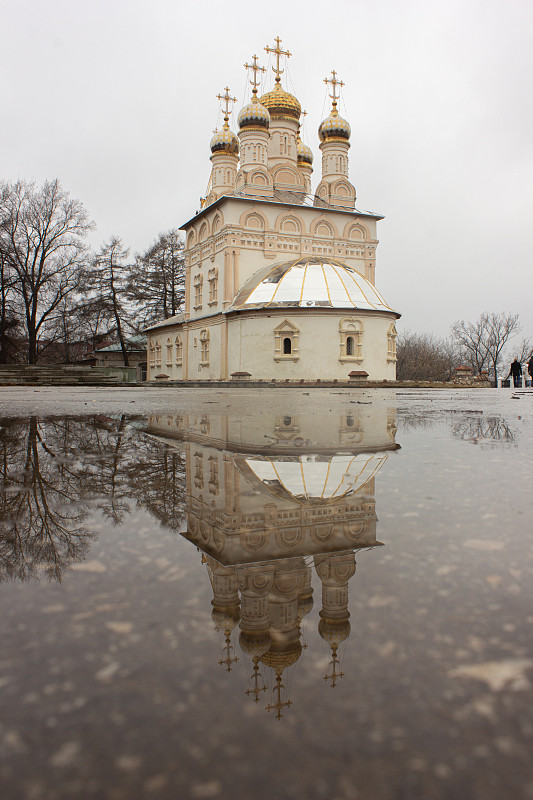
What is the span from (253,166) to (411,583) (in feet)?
114

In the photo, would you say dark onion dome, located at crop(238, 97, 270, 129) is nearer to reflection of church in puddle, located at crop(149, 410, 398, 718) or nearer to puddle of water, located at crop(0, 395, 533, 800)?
reflection of church in puddle, located at crop(149, 410, 398, 718)

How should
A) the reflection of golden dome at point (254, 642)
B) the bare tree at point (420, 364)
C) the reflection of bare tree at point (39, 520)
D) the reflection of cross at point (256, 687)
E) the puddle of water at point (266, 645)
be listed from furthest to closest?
the bare tree at point (420, 364)
the reflection of bare tree at point (39, 520)
the reflection of golden dome at point (254, 642)
the reflection of cross at point (256, 687)
the puddle of water at point (266, 645)

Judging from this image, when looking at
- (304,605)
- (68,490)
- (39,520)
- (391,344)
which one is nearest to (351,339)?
(391,344)

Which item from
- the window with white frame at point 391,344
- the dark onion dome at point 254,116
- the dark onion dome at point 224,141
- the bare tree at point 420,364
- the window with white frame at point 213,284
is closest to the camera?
the window with white frame at point 391,344

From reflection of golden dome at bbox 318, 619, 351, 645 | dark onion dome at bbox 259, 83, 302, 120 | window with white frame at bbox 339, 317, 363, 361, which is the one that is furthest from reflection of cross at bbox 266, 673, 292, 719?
dark onion dome at bbox 259, 83, 302, 120

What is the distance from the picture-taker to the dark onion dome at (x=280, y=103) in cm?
3431

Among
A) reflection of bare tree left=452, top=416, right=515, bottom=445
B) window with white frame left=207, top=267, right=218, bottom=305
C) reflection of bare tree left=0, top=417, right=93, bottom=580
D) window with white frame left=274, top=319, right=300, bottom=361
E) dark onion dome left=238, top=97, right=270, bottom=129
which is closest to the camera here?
reflection of bare tree left=0, top=417, right=93, bottom=580

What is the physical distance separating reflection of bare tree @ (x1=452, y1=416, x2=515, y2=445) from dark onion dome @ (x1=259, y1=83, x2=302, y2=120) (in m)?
35.0

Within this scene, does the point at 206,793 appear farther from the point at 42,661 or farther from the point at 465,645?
the point at 465,645

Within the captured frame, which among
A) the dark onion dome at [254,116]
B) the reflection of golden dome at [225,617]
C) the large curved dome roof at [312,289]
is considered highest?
the dark onion dome at [254,116]

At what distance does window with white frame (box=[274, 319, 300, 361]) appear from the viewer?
2600 cm

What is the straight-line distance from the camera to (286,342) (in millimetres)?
26391

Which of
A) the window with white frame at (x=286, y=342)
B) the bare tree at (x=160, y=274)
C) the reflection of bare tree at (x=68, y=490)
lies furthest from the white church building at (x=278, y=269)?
the reflection of bare tree at (x=68, y=490)

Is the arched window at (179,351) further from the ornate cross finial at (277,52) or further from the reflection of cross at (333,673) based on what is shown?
the reflection of cross at (333,673)
